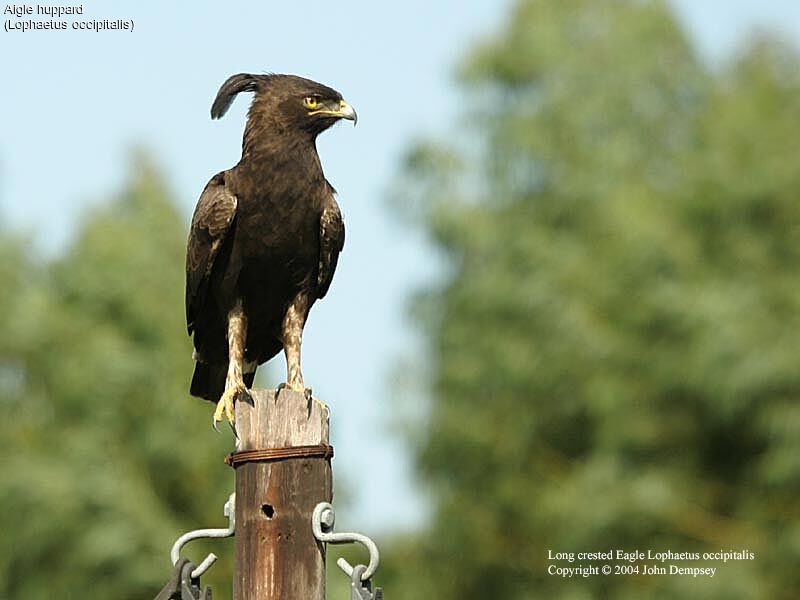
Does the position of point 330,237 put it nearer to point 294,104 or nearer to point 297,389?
point 294,104

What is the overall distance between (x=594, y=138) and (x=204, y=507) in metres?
8.97

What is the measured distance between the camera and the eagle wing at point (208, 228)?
864 cm

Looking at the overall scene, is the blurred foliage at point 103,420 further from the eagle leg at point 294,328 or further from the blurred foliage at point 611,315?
the eagle leg at point 294,328

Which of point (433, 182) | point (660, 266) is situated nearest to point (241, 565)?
point (660, 266)

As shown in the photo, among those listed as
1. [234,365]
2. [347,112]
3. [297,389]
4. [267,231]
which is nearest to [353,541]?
[297,389]

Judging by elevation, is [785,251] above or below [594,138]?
below

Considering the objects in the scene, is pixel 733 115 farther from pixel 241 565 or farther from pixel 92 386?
pixel 241 565

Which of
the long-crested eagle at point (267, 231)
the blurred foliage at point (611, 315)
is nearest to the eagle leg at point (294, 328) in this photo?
the long-crested eagle at point (267, 231)

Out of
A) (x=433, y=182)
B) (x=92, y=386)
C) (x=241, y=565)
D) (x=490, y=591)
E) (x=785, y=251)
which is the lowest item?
(x=490, y=591)

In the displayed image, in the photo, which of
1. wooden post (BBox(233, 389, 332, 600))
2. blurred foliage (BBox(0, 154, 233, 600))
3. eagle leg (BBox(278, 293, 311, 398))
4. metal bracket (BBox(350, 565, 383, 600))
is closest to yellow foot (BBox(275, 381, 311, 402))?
wooden post (BBox(233, 389, 332, 600))

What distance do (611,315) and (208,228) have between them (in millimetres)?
15925

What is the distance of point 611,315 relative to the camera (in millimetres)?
23953

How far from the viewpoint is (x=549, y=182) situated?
2653cm

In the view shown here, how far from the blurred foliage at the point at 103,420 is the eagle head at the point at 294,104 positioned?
14195 mm
